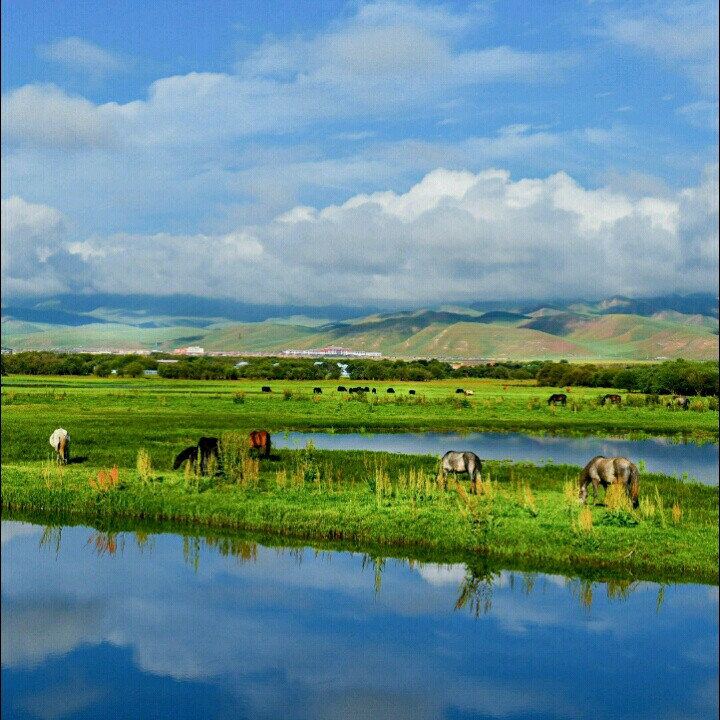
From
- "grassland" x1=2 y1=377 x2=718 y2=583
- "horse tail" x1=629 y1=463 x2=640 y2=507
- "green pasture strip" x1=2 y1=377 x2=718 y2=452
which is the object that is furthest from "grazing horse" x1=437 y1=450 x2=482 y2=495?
"green pasture strip" x1=2 y1=377 x2=718 y2=452

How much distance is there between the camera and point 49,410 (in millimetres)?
56125

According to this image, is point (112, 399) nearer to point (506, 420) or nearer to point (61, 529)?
point (506, 420)

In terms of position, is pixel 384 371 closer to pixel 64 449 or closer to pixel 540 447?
pixel 540 447

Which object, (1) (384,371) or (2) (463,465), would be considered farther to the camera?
(1) (384,371)

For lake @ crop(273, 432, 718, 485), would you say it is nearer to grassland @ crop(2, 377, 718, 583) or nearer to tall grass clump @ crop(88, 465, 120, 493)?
grassland @ crop(2, 377, 718, 583)

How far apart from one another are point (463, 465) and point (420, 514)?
3.44 metres

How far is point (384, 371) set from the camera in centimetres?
12538

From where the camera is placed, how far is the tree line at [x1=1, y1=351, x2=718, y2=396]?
8438 cm

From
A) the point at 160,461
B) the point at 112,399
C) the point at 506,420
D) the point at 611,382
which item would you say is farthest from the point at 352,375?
the point at 160,461

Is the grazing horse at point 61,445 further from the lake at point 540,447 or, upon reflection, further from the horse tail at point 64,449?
the lake at point 540,447

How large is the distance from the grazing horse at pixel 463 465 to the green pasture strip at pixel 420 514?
19.4 inches

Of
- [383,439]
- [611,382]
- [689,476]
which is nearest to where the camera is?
[689,476]

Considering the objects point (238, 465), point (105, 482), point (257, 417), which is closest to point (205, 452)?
point (238, 465)

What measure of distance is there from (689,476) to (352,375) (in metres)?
94.4
